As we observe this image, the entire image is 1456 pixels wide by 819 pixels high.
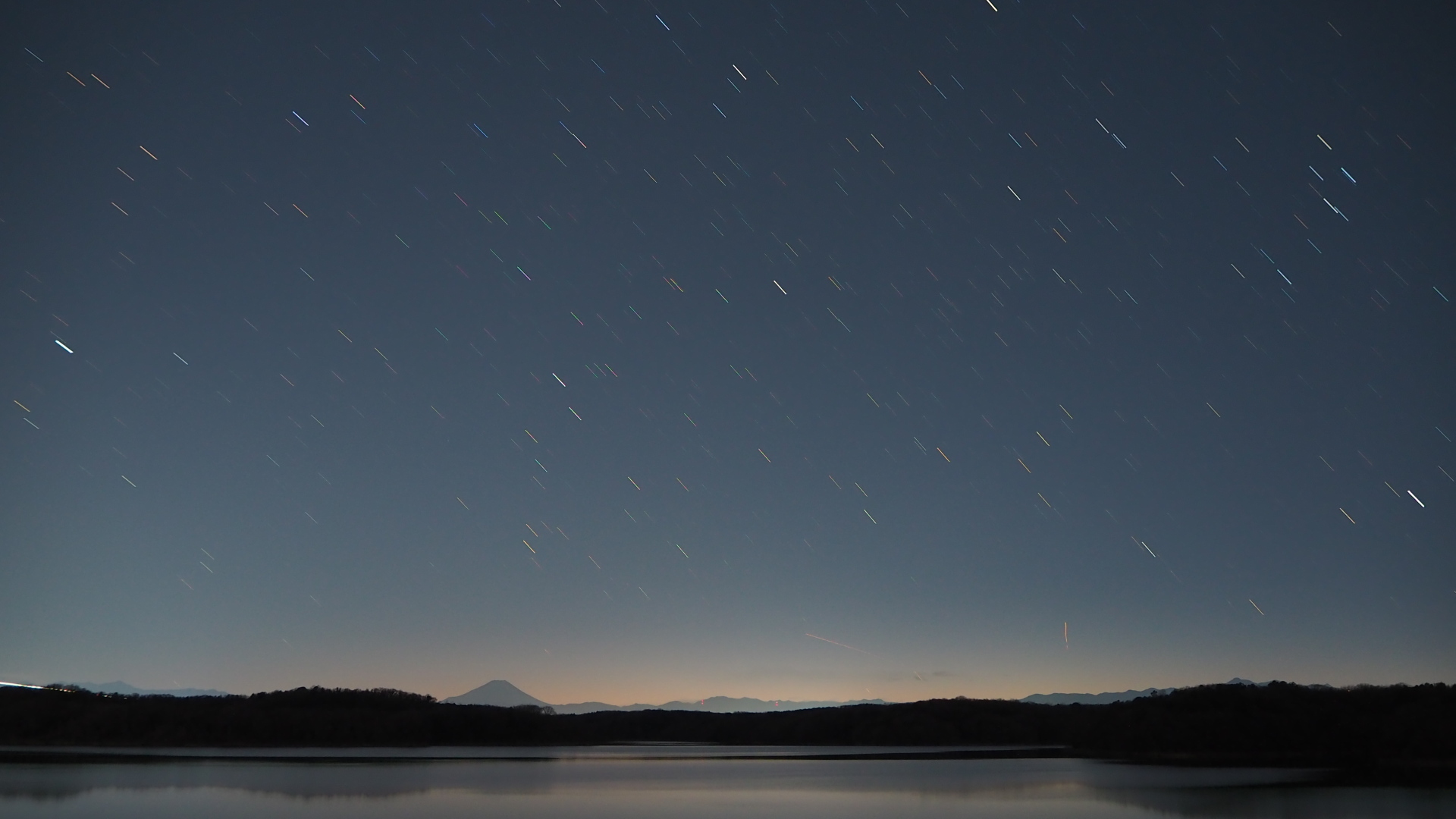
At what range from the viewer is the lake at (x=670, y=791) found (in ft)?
74.9

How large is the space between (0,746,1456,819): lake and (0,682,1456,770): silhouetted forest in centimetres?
1551

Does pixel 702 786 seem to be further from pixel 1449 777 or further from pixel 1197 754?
pixel 1197 754

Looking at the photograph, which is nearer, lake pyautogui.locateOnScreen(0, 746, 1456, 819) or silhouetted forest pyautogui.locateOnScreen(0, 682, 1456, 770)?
lake pyautogui.locateOnScreen(0, 746, 1456, 819)

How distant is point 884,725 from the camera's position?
9456cm

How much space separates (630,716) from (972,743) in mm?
49310

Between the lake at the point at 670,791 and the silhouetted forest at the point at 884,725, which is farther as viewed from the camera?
the silhouetted forest at the point at 884,725

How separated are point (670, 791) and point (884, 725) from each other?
69.6 metres

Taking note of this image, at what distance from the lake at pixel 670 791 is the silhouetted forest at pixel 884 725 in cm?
1551

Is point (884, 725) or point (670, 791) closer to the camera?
point (670, 791)

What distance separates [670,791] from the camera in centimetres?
2992

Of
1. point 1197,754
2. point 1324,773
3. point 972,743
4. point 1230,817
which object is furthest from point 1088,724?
point 1230,817

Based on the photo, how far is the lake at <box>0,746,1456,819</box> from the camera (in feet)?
74.9

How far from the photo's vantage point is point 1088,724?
249ft

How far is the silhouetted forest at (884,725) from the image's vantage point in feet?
179
